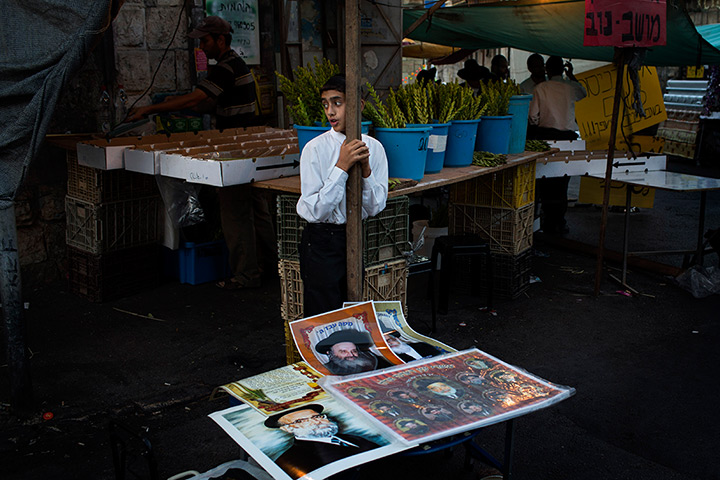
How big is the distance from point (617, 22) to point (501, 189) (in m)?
1.63

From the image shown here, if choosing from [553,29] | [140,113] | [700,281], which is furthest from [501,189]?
[140,113]

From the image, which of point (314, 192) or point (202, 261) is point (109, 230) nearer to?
point (202, 261)

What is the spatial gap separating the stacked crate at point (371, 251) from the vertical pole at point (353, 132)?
0.84 meters

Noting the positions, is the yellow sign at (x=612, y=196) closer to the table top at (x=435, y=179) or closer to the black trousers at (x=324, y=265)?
the table top at (x=435, y=179)

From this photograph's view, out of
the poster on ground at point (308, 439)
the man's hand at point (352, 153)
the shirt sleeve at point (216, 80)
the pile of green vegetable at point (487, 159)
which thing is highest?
the shirt sleeve at point (216, 80)

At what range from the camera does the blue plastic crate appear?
20.7ft

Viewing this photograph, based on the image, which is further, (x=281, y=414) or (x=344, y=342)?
(x=344, y=342)

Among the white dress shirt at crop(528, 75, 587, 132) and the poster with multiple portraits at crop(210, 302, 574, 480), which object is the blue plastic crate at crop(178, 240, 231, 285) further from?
the white dress shirt at crop(528, 75, 587, 132)

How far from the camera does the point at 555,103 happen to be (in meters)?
8.06

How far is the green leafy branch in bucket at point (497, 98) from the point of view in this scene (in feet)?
17.5

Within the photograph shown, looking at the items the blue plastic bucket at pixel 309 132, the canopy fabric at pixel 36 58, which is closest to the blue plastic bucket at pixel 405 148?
the blue plastic bucket at pixel 309 132

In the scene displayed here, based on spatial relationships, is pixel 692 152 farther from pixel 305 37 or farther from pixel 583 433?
pixel 583 433

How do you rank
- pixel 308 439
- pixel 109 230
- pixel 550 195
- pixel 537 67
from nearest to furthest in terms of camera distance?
1. pixel 308 439
2. pixel 109 230
3. pixel 550 195
4. pixel 537 67

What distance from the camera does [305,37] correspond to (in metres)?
8.23
